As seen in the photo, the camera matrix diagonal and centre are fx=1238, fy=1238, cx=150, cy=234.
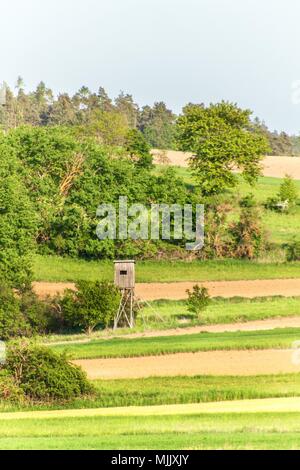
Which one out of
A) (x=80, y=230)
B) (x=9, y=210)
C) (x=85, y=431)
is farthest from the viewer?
(x=80, y=230)

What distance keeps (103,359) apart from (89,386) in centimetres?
881

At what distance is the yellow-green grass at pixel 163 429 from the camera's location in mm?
25984

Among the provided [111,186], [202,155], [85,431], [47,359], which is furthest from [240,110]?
[85,431]

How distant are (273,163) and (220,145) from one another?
38.5 metres

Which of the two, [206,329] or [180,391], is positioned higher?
[180,391]

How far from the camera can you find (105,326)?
58.4m

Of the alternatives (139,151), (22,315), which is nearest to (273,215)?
(139,151)

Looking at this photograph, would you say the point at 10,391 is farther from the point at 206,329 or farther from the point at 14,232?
the point at 14,232

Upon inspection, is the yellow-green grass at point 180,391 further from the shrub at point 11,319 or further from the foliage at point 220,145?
the foliage at point 220,145

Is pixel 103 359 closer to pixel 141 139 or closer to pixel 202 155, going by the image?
pixel 202 155

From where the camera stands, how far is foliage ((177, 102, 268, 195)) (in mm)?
90812

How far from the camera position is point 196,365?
145 ft

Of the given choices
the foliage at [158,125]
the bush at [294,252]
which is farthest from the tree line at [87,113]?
the bush at [294,252]

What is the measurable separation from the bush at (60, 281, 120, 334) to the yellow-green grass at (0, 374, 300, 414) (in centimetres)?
1548
